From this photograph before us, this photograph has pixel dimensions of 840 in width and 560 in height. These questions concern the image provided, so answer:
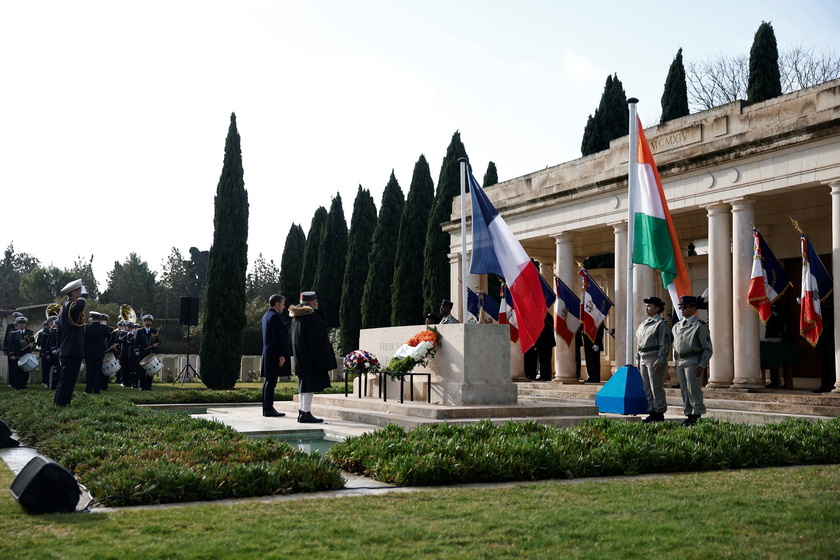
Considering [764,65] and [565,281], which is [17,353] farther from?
[764,65]

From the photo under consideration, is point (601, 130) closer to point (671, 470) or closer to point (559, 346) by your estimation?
point (559, 346)

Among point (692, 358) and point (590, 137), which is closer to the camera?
point (692, 358)

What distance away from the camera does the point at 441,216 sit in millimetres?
34656

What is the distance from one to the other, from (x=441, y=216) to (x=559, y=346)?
13.1 m

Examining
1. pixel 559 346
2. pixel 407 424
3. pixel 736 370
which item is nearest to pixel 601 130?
pixel 559 346

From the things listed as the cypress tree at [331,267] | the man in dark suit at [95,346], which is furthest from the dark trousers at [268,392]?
the cypress tree at [331,267]

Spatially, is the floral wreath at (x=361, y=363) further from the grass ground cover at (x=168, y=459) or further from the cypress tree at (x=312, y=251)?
the cypress tree at (x=312, y=251)

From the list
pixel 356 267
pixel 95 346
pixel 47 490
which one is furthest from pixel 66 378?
pixel 356 267

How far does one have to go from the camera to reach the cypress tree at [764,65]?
92.8 ft

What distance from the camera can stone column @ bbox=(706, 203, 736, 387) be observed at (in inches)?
704

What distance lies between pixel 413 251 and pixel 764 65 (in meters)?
15.8

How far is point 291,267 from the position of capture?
167 ft

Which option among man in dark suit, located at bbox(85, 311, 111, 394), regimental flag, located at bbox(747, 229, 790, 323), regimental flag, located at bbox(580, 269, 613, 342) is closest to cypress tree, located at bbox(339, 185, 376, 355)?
man in dark suit, located at bbox(85, 311, 111, 394)

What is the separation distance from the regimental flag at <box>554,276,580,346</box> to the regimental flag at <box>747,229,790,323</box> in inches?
218
